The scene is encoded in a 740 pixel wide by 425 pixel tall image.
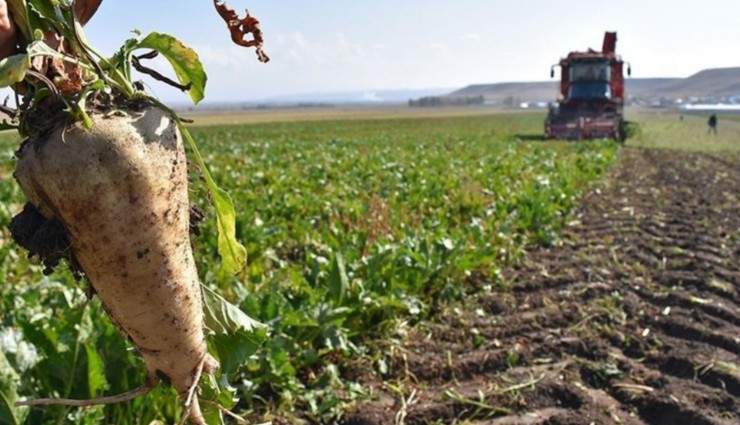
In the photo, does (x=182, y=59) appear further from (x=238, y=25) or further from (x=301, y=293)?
(x=301, y=293)

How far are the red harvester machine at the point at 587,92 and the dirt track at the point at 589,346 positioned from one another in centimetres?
1502

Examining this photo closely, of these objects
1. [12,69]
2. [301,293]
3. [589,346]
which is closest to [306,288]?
[301,293]

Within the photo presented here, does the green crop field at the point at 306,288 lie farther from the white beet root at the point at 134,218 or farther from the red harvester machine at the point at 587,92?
the red harvester machine at the point at 587,92

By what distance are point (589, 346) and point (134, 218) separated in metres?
2.68

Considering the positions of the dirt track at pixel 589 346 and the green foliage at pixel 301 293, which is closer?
the green foliage at pixel 301 293

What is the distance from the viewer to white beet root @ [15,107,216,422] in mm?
1415

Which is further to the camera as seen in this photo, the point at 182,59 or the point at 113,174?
the point at 182,59

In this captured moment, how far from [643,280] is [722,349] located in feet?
4.36

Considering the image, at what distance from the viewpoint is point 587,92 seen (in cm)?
2062

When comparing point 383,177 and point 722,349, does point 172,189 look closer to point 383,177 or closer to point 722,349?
point 722,349

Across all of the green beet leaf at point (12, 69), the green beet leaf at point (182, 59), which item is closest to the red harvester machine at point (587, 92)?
the green beet leaf at point (182, 59)

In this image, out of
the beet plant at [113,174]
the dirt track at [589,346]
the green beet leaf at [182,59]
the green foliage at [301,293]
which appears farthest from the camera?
the dirt track at [589,346]

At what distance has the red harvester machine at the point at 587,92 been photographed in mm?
20391

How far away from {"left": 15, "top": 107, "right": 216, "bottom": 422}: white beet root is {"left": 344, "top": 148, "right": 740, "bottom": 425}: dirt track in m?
1.26
